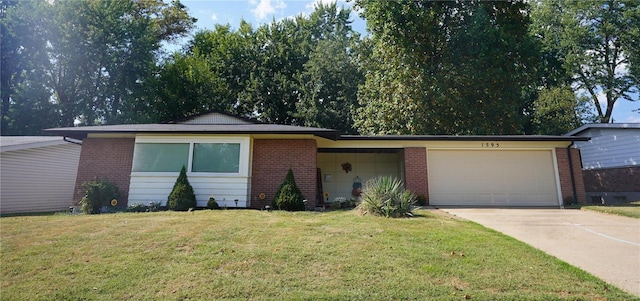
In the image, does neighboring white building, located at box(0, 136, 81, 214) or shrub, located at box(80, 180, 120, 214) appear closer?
shrub, located at box(80, 180, 120, 214)

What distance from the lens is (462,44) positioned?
18000mm

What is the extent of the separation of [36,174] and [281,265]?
43.6 ft

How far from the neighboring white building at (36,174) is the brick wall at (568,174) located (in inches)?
760

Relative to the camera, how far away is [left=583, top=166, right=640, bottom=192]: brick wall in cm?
1444

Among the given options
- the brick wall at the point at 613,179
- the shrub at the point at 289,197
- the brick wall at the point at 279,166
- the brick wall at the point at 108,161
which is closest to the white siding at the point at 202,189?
the brick wall at the point at 279,166

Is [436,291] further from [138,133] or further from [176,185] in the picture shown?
[138,133]

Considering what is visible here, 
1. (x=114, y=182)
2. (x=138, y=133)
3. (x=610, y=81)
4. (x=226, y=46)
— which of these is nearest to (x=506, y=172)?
(x=138, y=133)

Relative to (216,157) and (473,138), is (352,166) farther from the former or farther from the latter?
(216,157)

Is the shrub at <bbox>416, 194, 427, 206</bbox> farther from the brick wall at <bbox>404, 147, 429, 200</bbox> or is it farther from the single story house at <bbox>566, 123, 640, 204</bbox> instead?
the single story house at <bbox>566, 123, 640, 204</bbox>

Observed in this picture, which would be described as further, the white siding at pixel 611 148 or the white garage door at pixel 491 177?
the white siding at pixel 611 148

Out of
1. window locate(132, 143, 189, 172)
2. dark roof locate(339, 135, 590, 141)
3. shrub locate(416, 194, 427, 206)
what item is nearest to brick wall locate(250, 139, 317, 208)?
dark roof locate(339, 135, 590, 141)

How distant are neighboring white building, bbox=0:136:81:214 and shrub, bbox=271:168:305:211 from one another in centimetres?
974

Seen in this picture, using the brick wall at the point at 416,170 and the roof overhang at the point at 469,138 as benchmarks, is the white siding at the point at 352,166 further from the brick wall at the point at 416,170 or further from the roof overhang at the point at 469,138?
the roof overhang at the point at 469,138

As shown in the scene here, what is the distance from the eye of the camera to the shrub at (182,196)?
9719 mm
